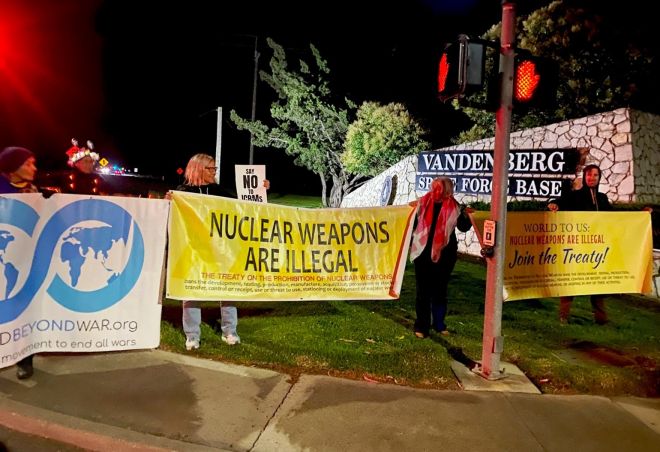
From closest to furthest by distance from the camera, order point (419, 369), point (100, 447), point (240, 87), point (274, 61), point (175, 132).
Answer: point (100, 447), point (419, 369), point (274, 61), point (240, 87), point (175, 132)

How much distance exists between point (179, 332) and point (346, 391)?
2242mm

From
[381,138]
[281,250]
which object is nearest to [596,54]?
[381,138]

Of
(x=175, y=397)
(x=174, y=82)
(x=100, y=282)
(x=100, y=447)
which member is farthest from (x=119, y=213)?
(x=174, y=82)

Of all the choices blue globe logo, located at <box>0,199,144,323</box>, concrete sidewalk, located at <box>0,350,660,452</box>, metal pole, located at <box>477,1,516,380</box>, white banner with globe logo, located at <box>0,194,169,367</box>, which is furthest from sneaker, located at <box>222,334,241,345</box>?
metal pole, located at <box>477,1,516,380</box>

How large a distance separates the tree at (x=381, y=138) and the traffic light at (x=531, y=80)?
53.5 feet

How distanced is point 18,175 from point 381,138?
17492mm

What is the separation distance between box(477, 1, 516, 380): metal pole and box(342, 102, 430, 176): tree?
1637 centimetres

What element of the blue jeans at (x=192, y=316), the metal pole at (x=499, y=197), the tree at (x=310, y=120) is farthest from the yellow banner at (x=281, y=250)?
the tree at (x=310, y=120)

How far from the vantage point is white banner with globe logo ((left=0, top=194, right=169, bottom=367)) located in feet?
15.4

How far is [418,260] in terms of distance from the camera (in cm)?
632

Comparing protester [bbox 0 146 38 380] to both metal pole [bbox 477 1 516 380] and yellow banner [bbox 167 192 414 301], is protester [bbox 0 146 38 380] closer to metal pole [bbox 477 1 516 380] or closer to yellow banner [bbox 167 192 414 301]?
yellow banner [bbox 167 192 414 301]

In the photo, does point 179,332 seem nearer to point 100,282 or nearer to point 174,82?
point 100,282

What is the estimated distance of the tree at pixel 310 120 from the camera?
25.1m

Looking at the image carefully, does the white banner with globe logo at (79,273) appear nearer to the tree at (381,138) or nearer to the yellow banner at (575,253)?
the yellow banner at (575,253)
